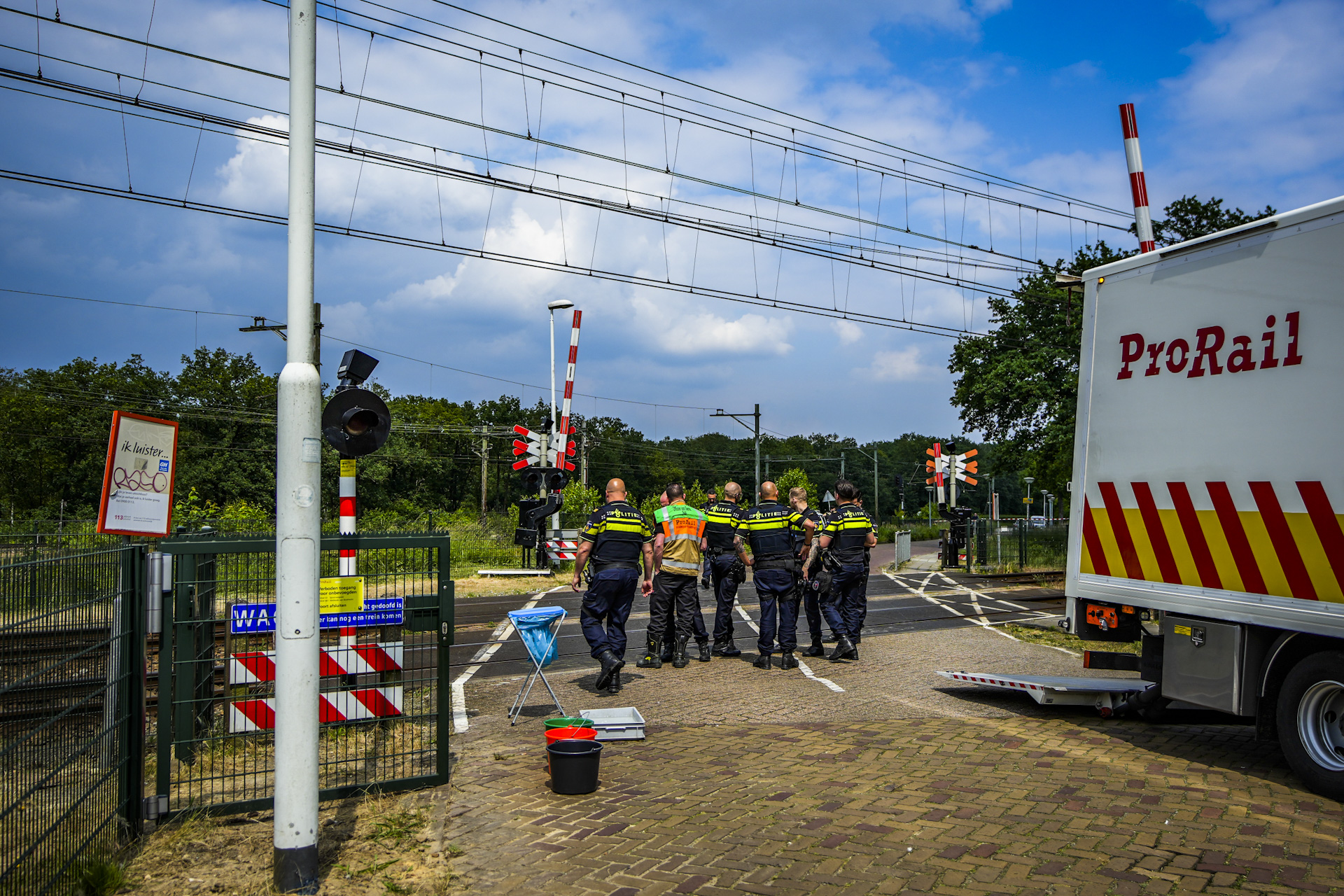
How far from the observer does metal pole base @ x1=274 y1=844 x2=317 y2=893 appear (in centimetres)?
404

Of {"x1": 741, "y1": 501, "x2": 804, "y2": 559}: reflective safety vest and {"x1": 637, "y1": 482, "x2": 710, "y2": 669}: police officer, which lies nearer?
{"x1": 637, "y1": 482, "x2": 710, "y2": 669}: police officer

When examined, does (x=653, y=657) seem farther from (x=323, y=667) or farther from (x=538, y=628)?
(x=323, y=667)

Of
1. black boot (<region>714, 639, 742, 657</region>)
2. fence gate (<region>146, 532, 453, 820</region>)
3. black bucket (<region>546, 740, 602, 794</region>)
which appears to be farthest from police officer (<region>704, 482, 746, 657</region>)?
fence gate (<region>146, 532, 453, 820</region>)

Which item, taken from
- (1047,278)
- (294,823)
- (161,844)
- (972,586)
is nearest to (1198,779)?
(294,823)

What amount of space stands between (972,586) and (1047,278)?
448 inches

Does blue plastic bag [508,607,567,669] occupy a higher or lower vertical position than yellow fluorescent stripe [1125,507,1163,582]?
lower

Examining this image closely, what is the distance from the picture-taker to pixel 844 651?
10336 millimetres

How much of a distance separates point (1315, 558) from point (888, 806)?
2.93 metres

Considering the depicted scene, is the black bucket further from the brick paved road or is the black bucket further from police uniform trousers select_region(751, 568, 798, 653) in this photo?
police uniform trousers select_region(751, 568, 798, 653)

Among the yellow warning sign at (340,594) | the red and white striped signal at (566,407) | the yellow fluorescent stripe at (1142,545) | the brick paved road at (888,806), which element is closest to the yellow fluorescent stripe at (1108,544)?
the yellow fluorescent stripe at (1142,545)

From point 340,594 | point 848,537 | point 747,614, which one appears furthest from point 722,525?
point 340,594

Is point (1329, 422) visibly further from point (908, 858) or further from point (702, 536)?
point (702, 536)

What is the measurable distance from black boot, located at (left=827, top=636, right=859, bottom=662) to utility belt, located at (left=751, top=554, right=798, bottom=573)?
40.6 inches

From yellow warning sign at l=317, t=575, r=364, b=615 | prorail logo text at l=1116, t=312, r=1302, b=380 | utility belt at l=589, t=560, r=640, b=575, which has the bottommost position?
utility belt at l=589, t=560, r=640, b=575
